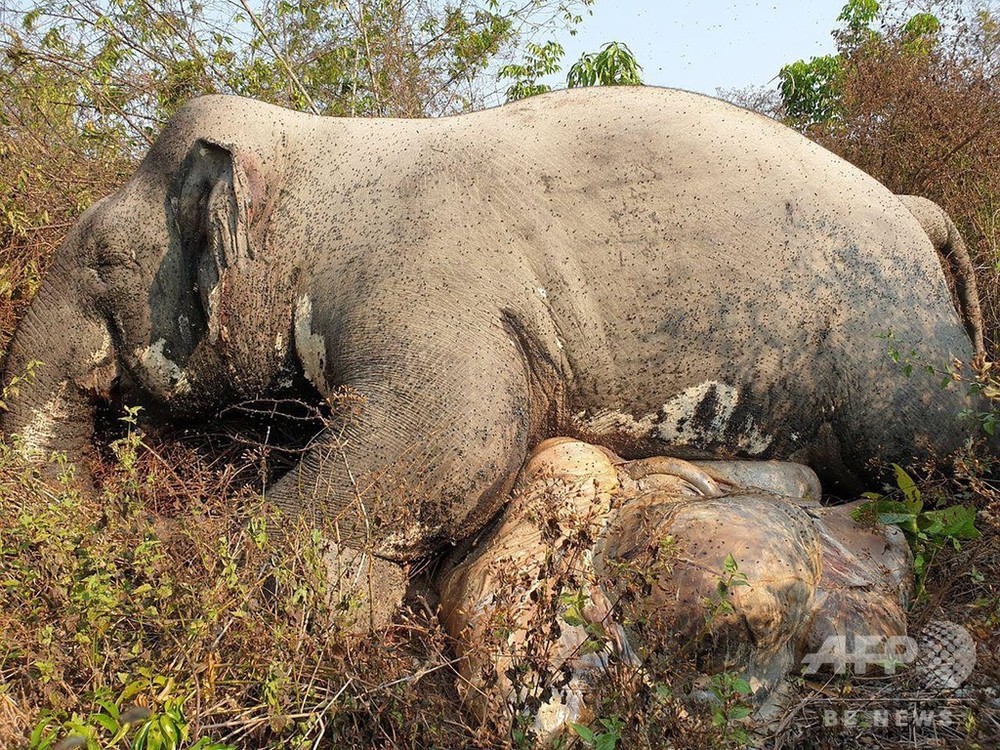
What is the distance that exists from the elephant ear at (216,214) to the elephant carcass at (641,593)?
42.8 inches

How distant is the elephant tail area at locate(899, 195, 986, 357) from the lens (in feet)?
11.0

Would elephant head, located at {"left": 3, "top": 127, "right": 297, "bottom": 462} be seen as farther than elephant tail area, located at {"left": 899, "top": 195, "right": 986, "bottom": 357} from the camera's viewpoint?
No

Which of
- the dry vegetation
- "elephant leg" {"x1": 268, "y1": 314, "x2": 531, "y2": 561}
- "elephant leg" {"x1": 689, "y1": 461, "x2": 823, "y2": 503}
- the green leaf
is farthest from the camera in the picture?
"elephant leg" {"x1": 689, "y1": 461, "x2": 823, "y2": 503}

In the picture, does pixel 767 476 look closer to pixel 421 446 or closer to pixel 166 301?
pixel 421 446

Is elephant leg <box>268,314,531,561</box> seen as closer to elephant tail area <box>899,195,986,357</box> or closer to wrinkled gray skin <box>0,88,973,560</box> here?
wrinkled gray skin <box>0,88,973,560</box>

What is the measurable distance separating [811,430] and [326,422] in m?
1.47

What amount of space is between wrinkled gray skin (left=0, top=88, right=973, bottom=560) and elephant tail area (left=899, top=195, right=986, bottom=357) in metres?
0.35

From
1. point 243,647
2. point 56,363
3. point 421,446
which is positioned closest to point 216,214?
point 56,363

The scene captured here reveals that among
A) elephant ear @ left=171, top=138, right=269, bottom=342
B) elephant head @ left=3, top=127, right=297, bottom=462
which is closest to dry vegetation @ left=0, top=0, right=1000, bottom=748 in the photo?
elephant head @ left=3, top=127, right=297, bottom=462

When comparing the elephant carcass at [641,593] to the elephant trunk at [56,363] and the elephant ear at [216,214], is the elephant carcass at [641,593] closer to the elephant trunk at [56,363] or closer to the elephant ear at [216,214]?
the elephant ear at [216,214]

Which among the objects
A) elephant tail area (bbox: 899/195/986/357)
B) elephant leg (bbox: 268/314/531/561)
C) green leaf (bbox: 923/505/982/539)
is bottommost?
green leaf (bbox: 923/505/982/539)

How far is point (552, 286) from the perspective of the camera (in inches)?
110

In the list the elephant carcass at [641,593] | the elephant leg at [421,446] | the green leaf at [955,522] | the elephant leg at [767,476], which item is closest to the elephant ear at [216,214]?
the elephant leg at [421,446]

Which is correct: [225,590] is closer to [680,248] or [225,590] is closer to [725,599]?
[725,599]
